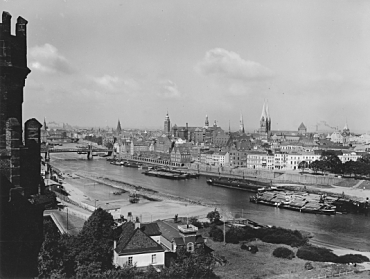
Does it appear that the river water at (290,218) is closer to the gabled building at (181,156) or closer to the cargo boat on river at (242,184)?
the cargo boat on river at (242,184)

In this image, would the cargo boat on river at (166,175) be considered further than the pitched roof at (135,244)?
Yes

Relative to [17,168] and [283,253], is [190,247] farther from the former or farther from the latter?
[17,168]

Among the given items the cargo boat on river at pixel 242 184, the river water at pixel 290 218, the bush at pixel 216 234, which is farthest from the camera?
the cargo boat on river at pixel 242 184

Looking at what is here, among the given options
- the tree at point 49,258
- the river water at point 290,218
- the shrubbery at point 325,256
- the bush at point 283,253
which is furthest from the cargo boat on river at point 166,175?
the tree at point 49,258

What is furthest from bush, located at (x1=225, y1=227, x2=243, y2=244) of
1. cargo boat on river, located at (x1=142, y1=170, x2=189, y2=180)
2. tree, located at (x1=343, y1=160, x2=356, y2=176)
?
cargo boat on river, located at (x1=142, y1=170, x2=189, y2=180)

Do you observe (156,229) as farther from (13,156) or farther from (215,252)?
(13,156)

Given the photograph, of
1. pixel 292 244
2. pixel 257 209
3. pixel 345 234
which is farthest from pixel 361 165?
pixel 292 244

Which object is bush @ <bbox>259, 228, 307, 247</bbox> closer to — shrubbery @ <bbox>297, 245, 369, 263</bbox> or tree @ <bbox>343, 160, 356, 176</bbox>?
shrubbery @ <bbox>297, 245, 369, 263</bbox>
